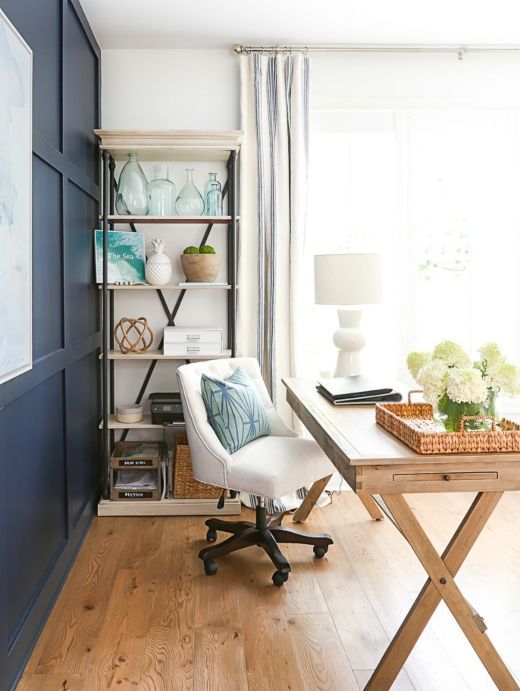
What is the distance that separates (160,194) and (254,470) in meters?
1.72

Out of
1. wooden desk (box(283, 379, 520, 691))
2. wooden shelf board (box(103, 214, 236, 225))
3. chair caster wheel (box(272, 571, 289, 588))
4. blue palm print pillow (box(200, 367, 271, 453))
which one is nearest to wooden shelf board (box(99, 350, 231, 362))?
blue palm print pillow (box(200, 367, 271, 453))

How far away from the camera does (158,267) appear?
3.55 meters

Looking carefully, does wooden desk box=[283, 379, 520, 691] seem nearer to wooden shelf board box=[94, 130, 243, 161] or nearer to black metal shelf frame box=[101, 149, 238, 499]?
black metal shelf frame box=[101, 149, 238, 499]

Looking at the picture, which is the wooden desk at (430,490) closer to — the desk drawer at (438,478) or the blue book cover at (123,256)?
the desk drawer at (438,478)

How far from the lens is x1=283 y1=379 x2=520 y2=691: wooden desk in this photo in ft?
6.09

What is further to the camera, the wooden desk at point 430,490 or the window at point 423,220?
the window at point 423,220

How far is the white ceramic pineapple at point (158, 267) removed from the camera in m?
3.55

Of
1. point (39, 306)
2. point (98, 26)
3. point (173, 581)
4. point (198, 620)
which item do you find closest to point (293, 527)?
point (173, 581)

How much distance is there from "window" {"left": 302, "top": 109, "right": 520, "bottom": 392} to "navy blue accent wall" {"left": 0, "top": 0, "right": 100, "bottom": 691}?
1.38 meters

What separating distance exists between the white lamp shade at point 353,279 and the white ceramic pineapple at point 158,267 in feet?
3.07

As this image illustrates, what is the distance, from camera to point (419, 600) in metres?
1.94

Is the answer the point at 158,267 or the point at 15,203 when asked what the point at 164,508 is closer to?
the point at 158,267

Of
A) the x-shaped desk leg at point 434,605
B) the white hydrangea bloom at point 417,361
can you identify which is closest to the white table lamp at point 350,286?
the white hydrangea bloom at point 417,361

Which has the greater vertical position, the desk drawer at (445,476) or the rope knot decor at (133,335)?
the rope knot decor at (133,335)
